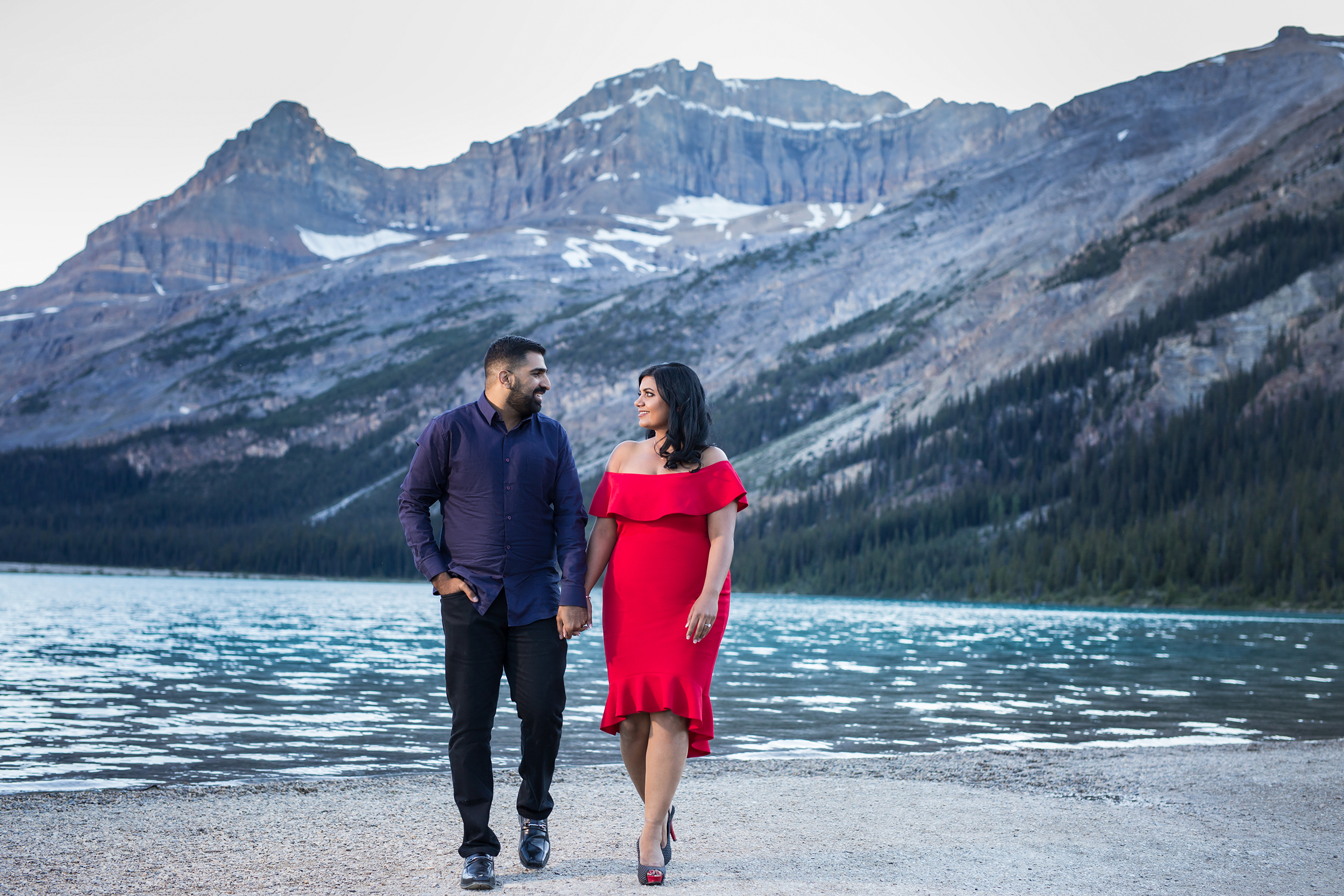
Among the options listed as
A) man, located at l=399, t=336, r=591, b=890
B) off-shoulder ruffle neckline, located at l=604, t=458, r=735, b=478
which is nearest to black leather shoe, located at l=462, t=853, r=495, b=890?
man, located at l=399, t=336, r=591, b=890

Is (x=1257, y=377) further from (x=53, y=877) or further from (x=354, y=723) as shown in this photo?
(x=53, y=877)

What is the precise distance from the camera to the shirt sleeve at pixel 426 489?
24.4 ft

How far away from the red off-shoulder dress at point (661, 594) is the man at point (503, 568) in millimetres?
305

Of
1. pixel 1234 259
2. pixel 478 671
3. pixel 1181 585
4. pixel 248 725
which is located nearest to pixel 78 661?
pixel 248 725

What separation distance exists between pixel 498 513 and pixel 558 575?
1.99 ft

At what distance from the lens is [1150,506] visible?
431 feet

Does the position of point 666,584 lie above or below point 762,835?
above

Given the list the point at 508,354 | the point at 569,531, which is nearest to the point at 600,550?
the point at 569,531

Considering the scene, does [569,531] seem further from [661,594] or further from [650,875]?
[650,875]

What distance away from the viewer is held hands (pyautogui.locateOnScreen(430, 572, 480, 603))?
24.2ft

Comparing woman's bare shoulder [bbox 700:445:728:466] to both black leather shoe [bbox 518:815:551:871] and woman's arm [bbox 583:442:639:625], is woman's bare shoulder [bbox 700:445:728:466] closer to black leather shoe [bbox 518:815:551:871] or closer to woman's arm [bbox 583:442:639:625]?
woman's arm [bbox 583:442:639:625]

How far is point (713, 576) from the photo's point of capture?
731 cm

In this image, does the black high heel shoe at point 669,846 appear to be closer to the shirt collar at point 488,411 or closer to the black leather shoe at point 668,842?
the black leather shoe at point 668,842

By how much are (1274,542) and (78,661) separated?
4246 inches
